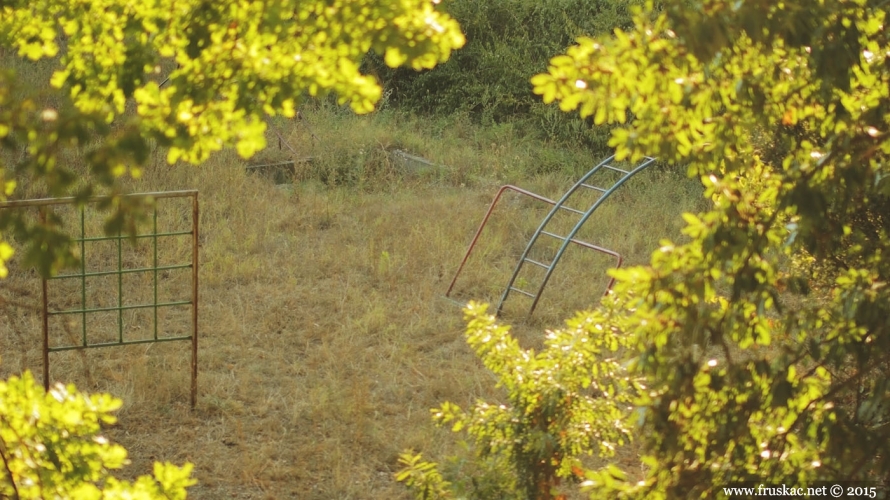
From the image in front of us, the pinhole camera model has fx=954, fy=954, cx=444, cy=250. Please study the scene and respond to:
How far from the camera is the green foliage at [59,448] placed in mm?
2504

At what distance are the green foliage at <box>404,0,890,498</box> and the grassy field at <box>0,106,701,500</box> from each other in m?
2.44

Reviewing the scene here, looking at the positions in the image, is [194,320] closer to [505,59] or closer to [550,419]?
[550,419]

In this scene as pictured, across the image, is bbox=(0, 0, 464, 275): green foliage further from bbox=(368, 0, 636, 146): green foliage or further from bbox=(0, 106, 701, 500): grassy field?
bbox=(368, 0, 636, 146): green foliage

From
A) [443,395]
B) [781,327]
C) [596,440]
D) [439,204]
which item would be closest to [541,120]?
[439,204]

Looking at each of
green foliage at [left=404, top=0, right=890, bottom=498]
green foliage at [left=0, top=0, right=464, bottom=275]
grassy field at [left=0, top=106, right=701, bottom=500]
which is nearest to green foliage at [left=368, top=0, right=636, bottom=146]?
grassy field at [left=0, top=106, right=701, bottom=500]

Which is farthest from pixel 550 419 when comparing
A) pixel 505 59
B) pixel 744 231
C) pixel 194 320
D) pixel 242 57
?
pixel 505 59

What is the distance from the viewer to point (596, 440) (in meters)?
3.62

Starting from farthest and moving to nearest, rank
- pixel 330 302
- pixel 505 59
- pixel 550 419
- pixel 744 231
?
pixel 505 59 → pixel 330 302 → pixel 550 419 → pixel 744 231

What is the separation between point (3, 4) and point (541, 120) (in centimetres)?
1005

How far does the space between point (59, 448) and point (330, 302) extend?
471 centimetres

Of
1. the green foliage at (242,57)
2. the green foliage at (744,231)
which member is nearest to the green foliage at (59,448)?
the green foliage at (242,57)

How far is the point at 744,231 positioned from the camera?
2.26 meters

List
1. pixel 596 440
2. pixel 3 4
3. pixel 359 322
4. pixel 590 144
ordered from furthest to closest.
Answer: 1. pixel 590 144
2. pixel 359 322
3. pixel 596 440
4. pixel 3 4

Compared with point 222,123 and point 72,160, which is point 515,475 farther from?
point 72,160
